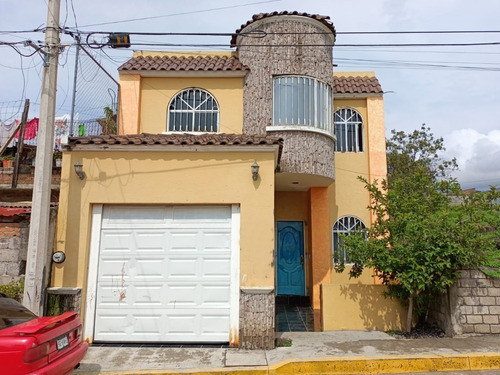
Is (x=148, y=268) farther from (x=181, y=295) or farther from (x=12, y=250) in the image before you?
(x=12, y=250)

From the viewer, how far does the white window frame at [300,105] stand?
31.9 ft

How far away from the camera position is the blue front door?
1166 cm

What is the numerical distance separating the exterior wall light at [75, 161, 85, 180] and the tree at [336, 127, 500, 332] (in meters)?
5.35

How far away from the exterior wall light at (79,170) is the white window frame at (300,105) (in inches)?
181

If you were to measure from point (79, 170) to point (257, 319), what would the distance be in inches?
170

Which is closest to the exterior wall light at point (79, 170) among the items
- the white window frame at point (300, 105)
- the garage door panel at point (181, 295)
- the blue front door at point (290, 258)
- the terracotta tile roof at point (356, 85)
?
the garage door panel at point (181, 295)

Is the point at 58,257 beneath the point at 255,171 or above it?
beneath

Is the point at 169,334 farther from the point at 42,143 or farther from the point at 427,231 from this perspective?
the point at 427,231

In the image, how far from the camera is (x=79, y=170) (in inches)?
285

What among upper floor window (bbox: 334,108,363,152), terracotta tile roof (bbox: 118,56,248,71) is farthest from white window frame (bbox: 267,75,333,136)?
upper floor window (bbox: 334,108,363,152)

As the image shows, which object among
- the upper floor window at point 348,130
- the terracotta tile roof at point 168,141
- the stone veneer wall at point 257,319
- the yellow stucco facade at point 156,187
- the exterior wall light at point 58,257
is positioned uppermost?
the upper floor window at point 348,130

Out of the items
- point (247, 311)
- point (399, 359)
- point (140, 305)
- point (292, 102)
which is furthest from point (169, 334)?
point (292, 102)

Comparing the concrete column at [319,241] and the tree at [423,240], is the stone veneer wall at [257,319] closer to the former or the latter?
the tree at [423,240]

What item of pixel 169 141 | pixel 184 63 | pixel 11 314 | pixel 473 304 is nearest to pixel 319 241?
pixel 473 304
